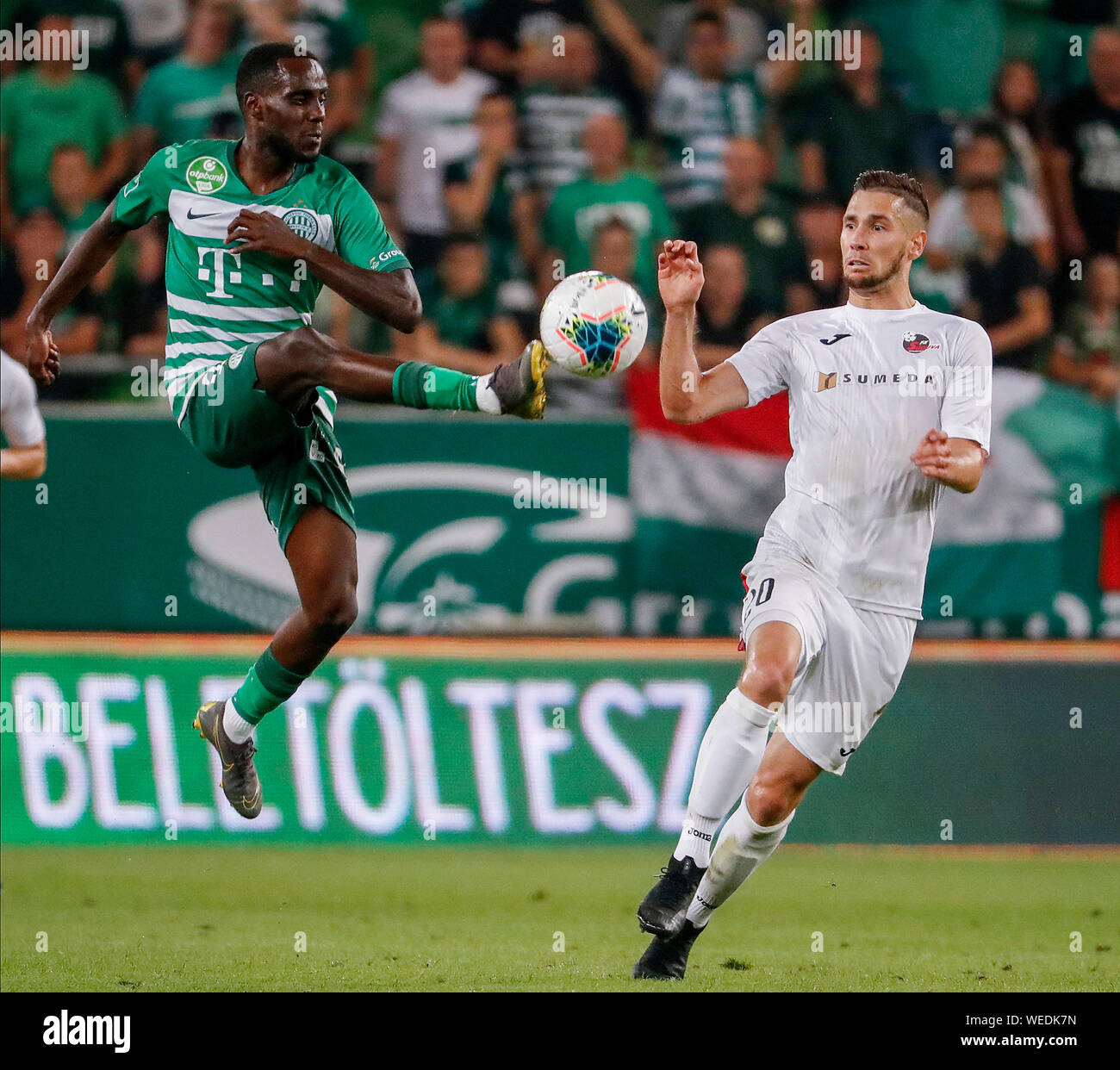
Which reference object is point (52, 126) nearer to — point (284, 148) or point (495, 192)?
point (495, 192)

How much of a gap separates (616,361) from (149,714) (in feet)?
13.7

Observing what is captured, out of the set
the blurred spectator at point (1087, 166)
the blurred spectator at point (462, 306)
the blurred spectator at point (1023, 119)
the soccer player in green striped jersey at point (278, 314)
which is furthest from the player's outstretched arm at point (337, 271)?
the blurred spectator at point (1087, 166)

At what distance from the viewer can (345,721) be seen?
28.5 feet

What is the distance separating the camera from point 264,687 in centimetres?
633

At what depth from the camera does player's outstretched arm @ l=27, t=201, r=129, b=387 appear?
616 cm

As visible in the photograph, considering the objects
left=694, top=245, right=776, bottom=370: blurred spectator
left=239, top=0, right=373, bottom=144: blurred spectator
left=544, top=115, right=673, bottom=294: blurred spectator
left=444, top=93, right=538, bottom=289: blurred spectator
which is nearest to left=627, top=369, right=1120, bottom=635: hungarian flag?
left=694, top=245, right=776, bottom=370: blurred spectator

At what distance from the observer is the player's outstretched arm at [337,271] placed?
5.59 meters

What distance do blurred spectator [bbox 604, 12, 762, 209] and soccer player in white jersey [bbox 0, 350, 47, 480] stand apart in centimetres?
454

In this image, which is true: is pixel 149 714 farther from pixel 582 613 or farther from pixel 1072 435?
pixel 1072 435

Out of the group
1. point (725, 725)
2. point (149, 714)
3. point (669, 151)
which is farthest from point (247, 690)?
point (669, 151)

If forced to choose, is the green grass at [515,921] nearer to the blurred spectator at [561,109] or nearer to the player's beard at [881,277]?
the player's beard at [881,277]

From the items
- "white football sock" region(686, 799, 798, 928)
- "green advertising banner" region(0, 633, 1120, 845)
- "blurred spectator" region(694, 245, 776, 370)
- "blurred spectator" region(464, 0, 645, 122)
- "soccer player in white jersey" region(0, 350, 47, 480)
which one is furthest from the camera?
"blurred spectator" region(464, 0, 645, 122)

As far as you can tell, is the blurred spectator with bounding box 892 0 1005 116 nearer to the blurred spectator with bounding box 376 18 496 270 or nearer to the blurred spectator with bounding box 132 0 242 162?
the blurred spectator with bounding box 376 18 496 270

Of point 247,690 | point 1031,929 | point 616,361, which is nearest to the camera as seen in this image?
point 616,361
